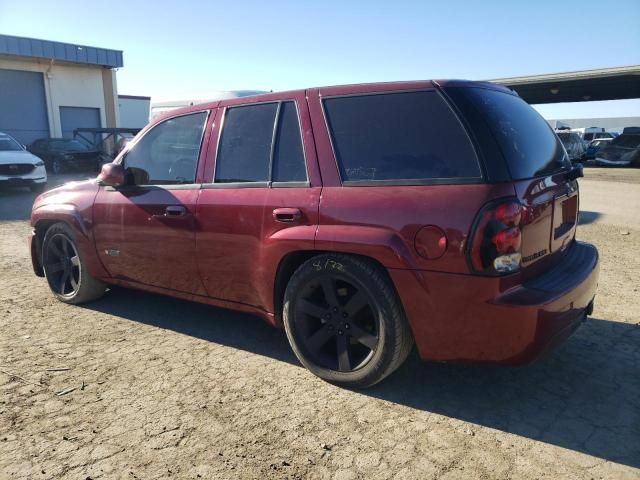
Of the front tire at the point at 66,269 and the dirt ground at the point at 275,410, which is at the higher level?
the front tire at the point at 66,269

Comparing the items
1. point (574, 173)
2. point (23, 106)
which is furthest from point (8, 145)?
point (574, 173)

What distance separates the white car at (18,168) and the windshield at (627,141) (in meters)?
25.7

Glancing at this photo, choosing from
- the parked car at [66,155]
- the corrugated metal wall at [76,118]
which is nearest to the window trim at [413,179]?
the parked car at [66,155]

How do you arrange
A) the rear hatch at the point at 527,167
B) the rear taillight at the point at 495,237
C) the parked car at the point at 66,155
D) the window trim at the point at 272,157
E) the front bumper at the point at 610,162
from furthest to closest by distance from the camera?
the front bumper at the point at 610,162 → the parked car at the point at 66,155 → the window trim at the point at 272,157 → the rear hatch at the point at 527,167 → the rear taillight at the point at 495,237

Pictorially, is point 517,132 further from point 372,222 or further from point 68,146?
point 68,146

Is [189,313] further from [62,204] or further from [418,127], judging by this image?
[418,127]

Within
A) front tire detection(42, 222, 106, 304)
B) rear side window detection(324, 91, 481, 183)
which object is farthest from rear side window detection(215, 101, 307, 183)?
front tire detection(42, 222, 106, 304)

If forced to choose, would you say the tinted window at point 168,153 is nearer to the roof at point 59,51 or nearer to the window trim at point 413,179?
the window trim at point 413,179

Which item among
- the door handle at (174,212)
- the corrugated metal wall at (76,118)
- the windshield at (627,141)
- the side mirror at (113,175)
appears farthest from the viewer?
the corrugated metal wall at (76,118)

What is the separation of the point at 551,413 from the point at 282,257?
1789 millimetres

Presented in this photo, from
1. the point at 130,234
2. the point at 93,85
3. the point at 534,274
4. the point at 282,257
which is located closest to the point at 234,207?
the point at 282,257

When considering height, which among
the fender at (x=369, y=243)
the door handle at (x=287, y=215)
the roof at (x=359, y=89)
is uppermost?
the roof at (x=359, y=89)

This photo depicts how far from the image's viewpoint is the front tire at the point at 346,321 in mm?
2803

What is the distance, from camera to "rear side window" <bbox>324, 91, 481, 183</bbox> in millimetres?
2656
